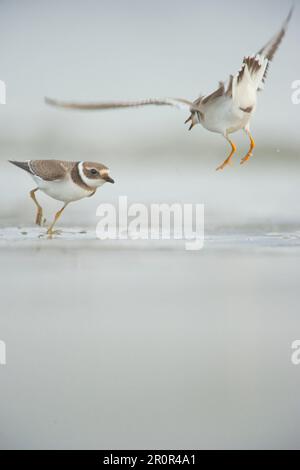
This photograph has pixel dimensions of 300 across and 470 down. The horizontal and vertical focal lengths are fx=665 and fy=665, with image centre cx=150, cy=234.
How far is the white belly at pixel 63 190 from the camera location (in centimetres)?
146

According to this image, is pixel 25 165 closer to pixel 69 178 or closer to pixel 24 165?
pixel 24 165

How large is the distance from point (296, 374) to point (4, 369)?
1.68 ft

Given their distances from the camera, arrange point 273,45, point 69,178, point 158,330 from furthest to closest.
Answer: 1. point 273,45
2. point 69,178
3. point 158,330

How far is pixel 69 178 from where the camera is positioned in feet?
4.81

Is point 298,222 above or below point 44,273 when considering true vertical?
above

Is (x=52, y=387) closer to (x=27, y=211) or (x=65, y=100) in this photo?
(x=27, y=211)

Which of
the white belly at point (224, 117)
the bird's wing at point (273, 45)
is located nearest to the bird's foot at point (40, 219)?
the white belly at point (224, 117)

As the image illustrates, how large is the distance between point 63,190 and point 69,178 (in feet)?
0.10

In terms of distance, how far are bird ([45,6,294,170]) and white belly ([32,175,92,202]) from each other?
215 millimetres

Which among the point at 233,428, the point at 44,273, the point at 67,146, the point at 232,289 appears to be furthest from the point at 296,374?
the point at 67,146

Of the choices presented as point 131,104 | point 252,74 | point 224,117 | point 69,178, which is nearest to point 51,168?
point 69,178

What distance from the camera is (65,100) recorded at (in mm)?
1588

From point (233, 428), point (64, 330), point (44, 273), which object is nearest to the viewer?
point (233, 428)

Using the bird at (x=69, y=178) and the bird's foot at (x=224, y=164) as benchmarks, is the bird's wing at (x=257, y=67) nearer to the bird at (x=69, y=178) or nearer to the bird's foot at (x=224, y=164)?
the bird's foot at (x=224, y=164)
